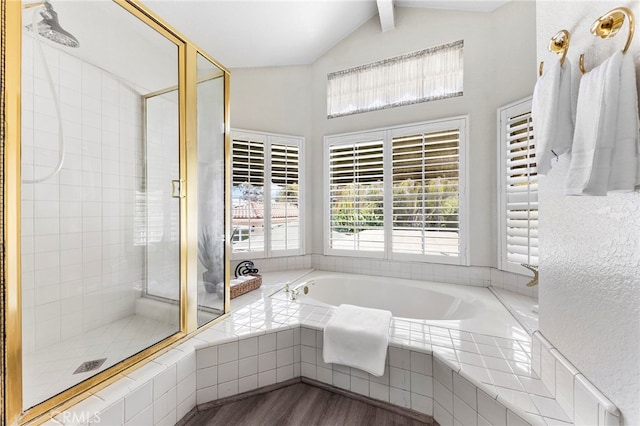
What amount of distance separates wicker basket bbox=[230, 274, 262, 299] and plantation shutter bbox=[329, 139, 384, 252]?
956 millimetres

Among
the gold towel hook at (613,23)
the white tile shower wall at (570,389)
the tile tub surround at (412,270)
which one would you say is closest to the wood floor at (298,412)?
the white tile shower wall at (570,389)

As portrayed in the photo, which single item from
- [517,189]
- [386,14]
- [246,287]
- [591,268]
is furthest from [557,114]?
[386,14]

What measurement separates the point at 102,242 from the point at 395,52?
120 inches

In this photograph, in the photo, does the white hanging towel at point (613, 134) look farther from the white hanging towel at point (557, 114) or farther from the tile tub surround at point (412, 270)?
the tile tub surround at point (412, 270)

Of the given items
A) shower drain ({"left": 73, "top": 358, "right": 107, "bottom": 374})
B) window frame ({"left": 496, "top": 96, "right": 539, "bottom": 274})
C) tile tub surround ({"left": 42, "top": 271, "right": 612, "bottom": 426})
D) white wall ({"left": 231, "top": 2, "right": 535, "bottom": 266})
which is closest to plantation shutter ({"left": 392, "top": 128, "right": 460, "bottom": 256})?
white wall ({"left": 231, "top": 2, "right": 535, "bottom": 266})

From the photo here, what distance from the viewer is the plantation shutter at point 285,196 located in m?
2.97

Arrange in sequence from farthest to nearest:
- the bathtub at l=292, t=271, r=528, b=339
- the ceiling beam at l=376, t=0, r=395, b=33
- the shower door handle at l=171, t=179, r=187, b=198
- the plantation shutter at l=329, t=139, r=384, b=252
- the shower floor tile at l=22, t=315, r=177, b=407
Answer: the plantation shutter at l=329, t=139, r=384, b=252, the ceiling beam at l=376, t=0, r=395, b=33, the bathtub at l=292, t=271, r=528, b=339, the shower door handle at l=171, t=179, r=187, b=198, the shower floor tile at l=22, t=315, r=177, b=407

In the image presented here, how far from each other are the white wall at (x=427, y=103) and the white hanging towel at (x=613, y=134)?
1.74 metres

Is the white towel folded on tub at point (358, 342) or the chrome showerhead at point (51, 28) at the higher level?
the chrome showerhead at point (51, 28)

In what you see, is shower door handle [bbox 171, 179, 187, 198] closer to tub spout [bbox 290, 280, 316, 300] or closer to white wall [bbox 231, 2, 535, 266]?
tub spout [bbox 290, 280, 316, 300]

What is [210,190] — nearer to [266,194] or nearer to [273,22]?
[266,194]

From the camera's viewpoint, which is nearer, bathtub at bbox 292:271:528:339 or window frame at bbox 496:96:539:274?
bathtub at bbox 292:271:528:339

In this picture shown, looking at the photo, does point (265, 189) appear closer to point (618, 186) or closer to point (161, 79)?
point (161, 79)

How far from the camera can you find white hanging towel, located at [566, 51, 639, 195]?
0.63m
